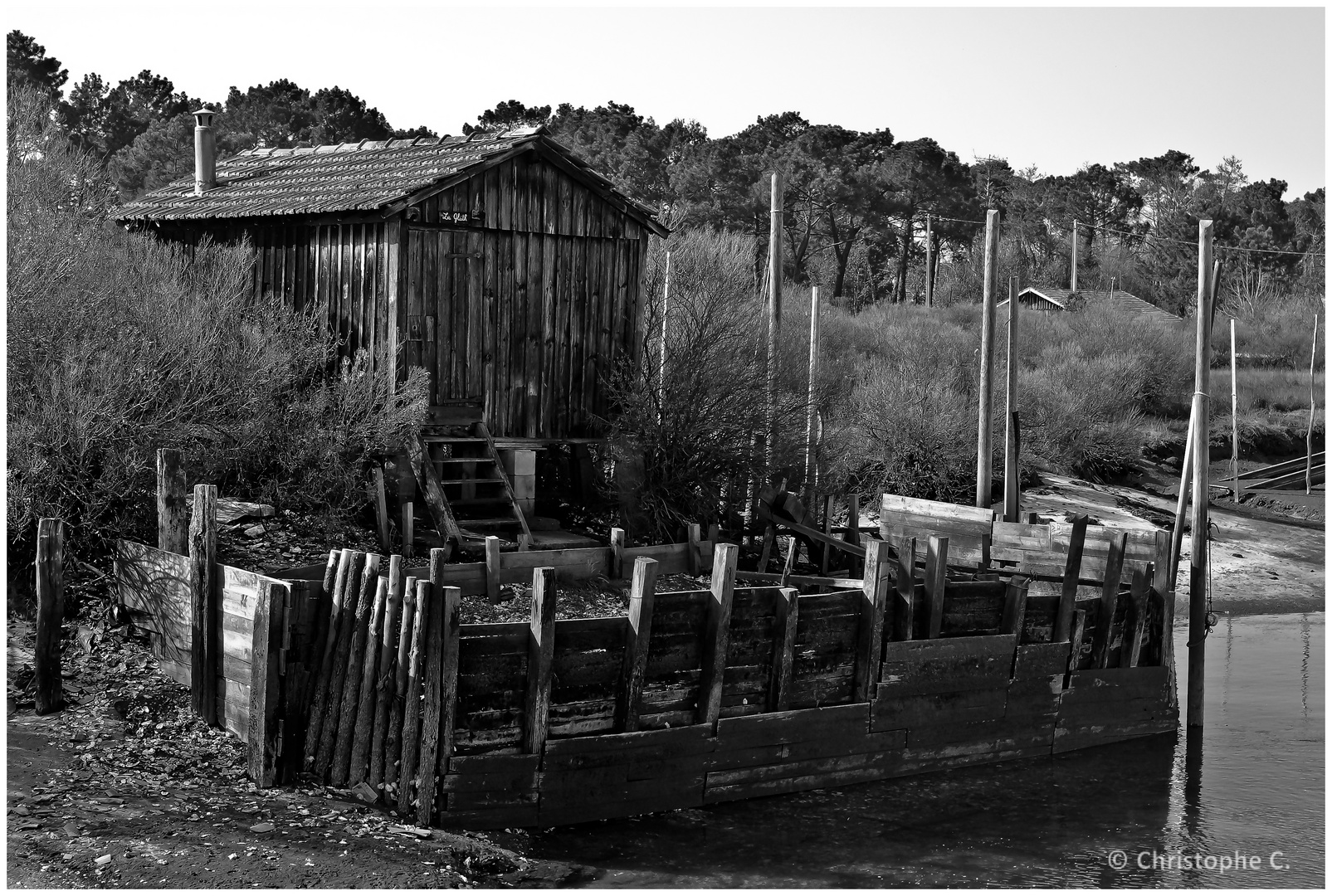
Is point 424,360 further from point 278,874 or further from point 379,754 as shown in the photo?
point 278,874

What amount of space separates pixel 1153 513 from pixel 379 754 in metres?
23.8

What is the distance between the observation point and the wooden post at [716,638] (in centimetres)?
1232

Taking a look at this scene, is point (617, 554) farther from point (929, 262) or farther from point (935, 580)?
point (929, 262)

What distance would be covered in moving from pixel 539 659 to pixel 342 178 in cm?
1114

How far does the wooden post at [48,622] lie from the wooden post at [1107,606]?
11.3m

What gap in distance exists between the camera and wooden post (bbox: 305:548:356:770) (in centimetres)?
1141

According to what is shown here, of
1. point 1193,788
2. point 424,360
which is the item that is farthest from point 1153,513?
point 424,360

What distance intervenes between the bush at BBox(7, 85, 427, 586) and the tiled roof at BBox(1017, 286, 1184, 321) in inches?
1610

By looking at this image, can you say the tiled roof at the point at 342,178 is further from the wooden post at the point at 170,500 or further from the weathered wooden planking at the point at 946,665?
the weathered wooden planking at the point at 946,665

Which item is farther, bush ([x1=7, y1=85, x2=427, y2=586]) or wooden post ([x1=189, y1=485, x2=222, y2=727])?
bush ([x1=7, y1=85, x2=427, y2=586])

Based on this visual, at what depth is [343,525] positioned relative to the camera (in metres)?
16.8

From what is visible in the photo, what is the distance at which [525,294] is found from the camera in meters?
19.1

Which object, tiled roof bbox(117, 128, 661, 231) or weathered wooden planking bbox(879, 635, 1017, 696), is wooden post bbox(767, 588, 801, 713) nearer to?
weathered wooden planking bbox(879, 635, 1017, 696)

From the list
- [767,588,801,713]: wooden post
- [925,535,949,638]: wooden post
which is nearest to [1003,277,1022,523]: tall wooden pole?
[925,535,949,638]: wooden post
